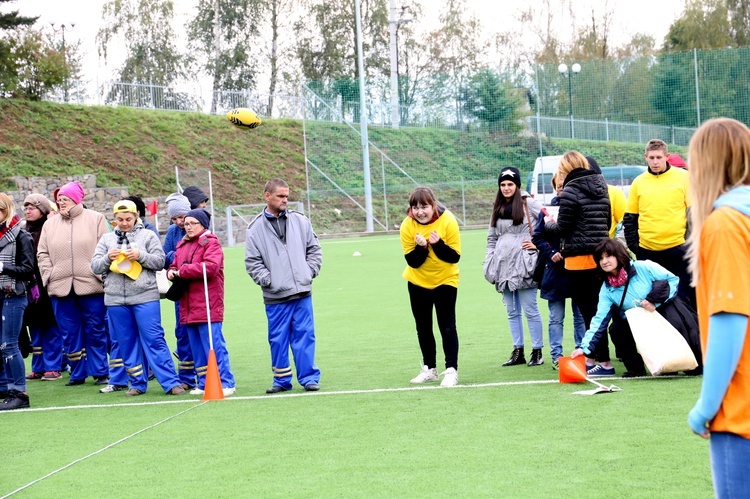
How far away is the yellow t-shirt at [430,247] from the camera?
8.00 metres

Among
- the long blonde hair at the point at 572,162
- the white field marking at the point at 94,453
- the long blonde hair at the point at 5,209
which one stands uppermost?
the long blonde hair at the point at 572,162

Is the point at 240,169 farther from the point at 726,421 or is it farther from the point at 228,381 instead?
the point at 726,421

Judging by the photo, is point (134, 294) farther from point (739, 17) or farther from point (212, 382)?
point (739, 17)

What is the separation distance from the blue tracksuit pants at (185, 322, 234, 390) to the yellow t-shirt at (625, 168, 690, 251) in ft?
12.8

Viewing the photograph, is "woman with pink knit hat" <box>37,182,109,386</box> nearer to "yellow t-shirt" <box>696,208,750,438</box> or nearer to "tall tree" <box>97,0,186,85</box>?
"yellow t-shirt" <box>696,208,750,438</box>

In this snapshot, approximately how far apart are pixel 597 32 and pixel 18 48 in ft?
136

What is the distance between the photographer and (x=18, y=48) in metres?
35.4

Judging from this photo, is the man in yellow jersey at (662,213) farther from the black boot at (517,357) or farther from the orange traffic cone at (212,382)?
the orange traffic cone at (212,382)

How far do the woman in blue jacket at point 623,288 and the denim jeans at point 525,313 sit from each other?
1114mm

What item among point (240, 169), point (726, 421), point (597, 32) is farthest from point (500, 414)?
point (597, 32)

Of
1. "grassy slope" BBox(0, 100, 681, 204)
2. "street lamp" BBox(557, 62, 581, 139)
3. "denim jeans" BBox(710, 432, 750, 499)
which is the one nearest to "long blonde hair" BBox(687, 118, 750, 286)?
"denim jeans" BBox(710, 432, 750, 499)

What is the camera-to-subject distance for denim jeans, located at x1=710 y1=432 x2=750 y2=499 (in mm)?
2666

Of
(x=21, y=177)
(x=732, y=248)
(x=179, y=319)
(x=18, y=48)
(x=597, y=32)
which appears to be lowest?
(x=179, y=319)

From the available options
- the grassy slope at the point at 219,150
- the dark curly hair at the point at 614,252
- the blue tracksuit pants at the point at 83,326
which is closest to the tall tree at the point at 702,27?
the grassy slope at the point at 219,150
